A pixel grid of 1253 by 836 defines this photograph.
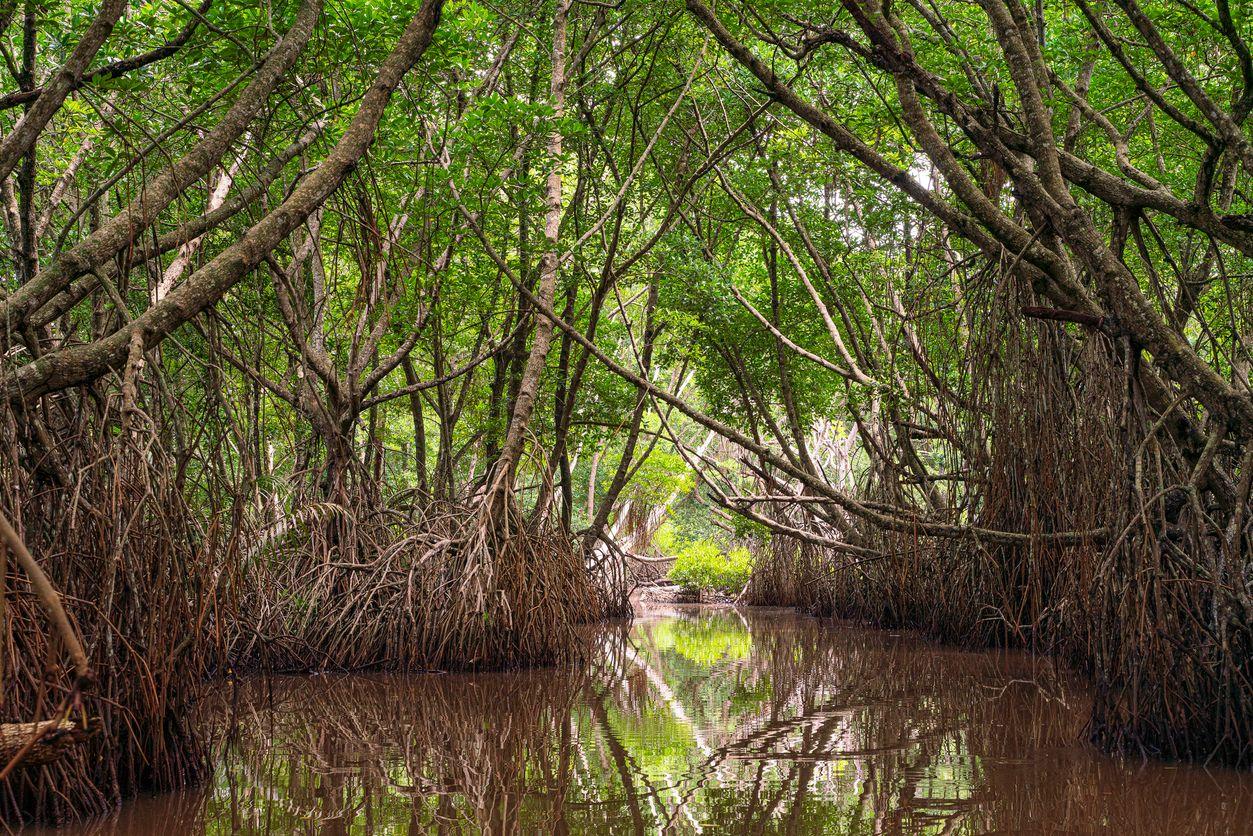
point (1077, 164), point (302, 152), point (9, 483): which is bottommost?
point (9, 483)

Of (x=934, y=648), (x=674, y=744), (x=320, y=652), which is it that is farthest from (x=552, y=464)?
(x=674, y=744)

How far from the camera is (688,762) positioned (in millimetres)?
3779

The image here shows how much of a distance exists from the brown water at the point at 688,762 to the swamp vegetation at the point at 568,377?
0.15 ft

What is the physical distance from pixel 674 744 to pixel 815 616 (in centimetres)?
832

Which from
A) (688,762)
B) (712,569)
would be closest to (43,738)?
(688,762)

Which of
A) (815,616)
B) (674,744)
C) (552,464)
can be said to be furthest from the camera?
(815,616)

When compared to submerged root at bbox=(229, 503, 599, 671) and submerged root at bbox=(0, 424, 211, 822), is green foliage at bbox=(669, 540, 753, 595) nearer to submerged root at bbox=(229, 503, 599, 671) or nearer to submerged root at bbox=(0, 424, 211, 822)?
submerged root at bbox=(229, 503, 599, 671)

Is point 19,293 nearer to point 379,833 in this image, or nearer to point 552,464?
point 379,833

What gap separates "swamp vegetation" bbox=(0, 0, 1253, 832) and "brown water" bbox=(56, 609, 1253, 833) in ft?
0.15

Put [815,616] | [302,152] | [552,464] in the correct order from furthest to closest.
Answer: [815,616] → [552,464] → [302,152]

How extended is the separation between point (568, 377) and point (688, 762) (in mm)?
7923

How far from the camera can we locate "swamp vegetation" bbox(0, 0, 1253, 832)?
315 cm

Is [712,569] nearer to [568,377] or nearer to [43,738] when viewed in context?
[568,377]

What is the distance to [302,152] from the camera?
5273 millimetres
